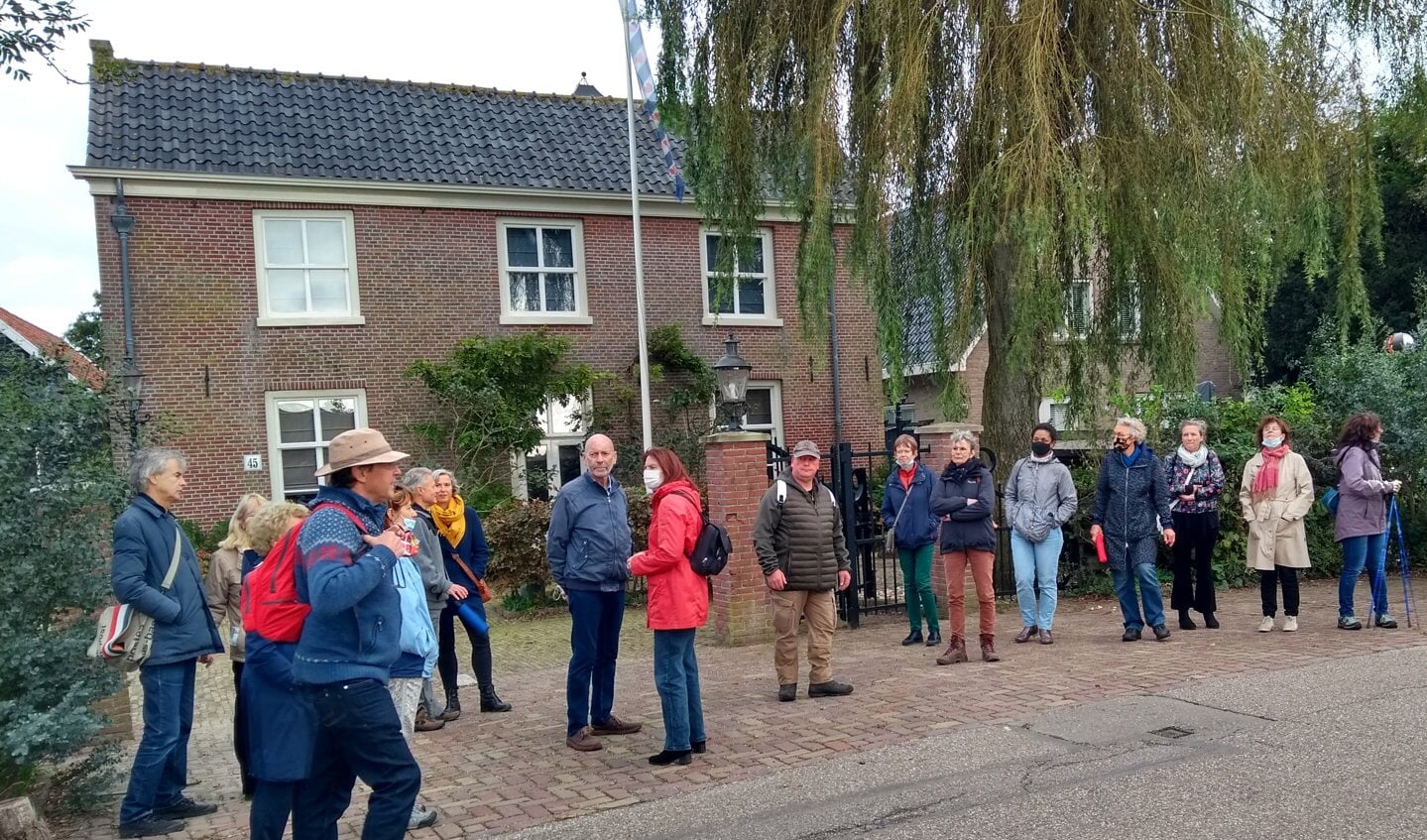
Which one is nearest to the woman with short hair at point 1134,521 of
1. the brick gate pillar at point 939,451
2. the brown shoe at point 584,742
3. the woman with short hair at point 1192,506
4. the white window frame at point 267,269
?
the woman with short hair at point 1192,506

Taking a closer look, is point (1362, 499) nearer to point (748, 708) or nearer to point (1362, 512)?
point (1362, 512)

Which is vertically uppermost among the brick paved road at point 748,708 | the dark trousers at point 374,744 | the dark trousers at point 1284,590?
the dark trousers at point 374,744

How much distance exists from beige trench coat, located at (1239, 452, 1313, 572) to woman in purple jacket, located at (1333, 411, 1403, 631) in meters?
0.27

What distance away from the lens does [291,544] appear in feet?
13.4

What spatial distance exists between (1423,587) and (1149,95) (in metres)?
5.88

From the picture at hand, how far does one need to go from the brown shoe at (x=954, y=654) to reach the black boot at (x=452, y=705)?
3494mm

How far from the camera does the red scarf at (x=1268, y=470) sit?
8.79 m

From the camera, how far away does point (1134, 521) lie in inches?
345

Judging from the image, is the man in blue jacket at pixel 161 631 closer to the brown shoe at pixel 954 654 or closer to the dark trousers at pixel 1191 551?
the brown shoe at pixel 954 654

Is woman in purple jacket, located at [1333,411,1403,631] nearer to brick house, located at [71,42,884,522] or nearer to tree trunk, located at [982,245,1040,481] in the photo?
tree trunk, located at [982,245,1040,481]

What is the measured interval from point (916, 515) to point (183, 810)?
18.7 feet

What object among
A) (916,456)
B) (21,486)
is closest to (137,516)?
(21,486)

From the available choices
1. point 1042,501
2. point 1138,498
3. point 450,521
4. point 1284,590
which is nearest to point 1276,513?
point 1284,590

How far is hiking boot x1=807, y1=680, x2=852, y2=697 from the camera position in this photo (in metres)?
7.27
